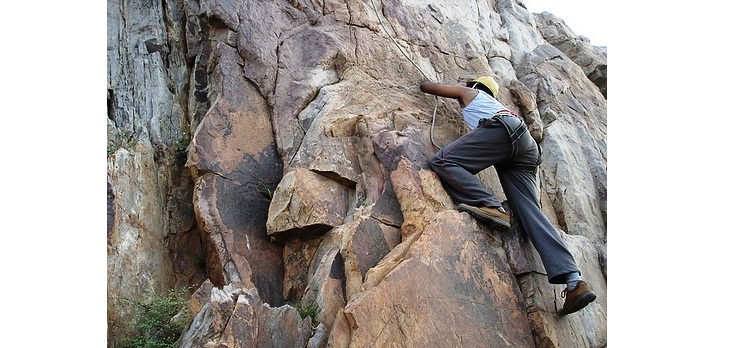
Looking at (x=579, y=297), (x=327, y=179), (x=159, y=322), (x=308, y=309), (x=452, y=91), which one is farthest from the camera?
(x=452, y=91)

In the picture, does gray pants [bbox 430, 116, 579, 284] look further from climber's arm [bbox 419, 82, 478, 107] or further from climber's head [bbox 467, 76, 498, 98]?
climber's head [bbox 467, 76, 498, 98]

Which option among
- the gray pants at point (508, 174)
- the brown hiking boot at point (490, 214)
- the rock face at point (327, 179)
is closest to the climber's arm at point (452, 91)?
the rock face at point (327, 179)

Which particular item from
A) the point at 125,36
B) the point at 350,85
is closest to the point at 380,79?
the point at 350,85

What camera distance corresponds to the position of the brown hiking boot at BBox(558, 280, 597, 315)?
7258 mm

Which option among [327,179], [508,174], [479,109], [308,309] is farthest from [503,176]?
[308,309]

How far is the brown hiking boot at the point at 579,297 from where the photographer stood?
7.26 m

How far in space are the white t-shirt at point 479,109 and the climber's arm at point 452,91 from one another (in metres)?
0.08

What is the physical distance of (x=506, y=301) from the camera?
7.27 metres

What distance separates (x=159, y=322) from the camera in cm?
741

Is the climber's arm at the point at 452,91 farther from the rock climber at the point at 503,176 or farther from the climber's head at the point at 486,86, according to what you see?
the climber's head at the point at 486,86

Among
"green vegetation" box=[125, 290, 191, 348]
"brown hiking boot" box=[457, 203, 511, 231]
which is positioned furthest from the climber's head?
"green vegetation" box=[125, 290, 191, 348]

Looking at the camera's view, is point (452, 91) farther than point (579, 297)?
Yes

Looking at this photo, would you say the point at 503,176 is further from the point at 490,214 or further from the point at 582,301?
the point at 582,301

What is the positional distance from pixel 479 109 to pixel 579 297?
2.25 m
